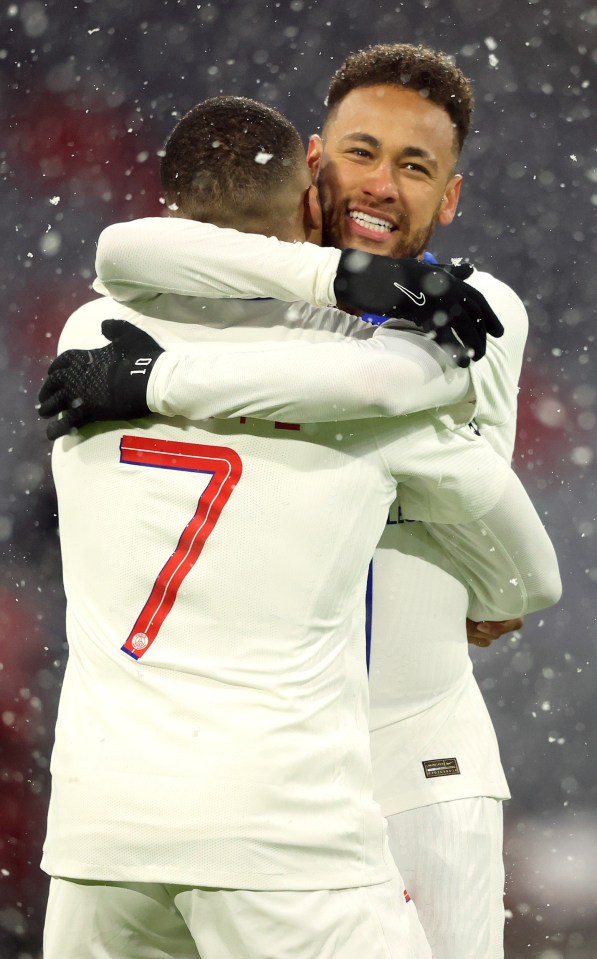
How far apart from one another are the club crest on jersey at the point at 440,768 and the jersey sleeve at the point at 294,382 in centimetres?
70

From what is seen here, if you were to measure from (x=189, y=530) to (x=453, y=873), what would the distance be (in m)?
0.81

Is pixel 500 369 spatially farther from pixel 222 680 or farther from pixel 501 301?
pixel 222 680

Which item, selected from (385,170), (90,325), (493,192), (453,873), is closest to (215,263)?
(90,325)

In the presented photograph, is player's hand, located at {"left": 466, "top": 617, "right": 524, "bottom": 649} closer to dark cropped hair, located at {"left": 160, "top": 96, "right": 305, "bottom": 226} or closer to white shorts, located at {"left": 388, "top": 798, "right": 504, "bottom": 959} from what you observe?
white shorts, located at {"left": 388, "top": 798, "right": 504, "bottom": 959}

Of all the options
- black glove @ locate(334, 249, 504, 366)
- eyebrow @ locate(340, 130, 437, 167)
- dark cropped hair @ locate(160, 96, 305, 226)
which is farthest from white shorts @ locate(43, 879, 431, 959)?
eyebrow @ locate(340, 130, 437, 167)

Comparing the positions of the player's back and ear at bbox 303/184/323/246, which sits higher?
ear at bbox 303/184/323/246

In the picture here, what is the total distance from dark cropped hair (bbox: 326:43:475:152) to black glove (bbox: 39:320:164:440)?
34.9 inches

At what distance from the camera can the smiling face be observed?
2123 millimetres

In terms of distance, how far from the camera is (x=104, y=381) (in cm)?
155

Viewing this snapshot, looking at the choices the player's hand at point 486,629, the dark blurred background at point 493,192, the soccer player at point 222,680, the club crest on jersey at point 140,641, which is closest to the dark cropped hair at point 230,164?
the soccer player at point 222,680

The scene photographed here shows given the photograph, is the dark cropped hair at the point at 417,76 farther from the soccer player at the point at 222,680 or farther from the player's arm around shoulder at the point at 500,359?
the soccer player at the point at 222,680

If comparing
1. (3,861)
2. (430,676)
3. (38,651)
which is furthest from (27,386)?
(430,676)

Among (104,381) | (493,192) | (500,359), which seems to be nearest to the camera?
(104,381)

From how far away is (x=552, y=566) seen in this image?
194cm
